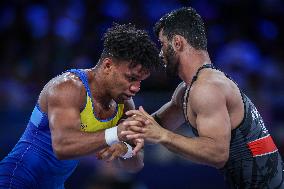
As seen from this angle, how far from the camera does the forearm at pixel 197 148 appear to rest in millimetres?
5098

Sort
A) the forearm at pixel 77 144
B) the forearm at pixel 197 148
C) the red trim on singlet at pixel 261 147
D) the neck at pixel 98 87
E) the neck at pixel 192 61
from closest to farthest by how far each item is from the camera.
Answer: the forearm at pixel 197 148 → the forearm at pixel 77 144 → the red trim on singlet at pixel 261 147 → the neck at pixel 192 61 → the neck at pixel 98 87

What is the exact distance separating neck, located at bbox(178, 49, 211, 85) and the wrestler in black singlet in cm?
8

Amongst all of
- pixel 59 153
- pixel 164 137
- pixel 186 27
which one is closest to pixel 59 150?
pixel 59 153

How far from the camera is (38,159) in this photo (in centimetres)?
583

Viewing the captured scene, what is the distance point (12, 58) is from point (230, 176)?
223 inches

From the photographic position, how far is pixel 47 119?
581 centimetres

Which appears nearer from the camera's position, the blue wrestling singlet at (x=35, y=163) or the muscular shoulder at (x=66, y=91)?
the muscular shoulder at (x=66, y=91)

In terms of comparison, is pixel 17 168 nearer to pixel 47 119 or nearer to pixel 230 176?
pixel 47 119

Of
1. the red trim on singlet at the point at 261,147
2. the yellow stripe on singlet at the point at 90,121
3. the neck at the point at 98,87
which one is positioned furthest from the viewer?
the neck at the point at 98,87

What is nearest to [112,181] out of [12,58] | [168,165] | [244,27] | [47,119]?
[168,165]

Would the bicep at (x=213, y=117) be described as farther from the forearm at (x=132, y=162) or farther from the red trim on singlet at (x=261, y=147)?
the forearm at (x=132, y=162)

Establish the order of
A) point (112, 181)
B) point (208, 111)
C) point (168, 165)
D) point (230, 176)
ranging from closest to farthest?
point (208, 111)
point (230, 176)
point (112, 181)
point (168, 165)

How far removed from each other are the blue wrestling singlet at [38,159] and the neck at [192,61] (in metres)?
0.84

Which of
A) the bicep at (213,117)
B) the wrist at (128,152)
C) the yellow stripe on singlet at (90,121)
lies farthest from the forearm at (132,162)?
the bicep at (213,117)
